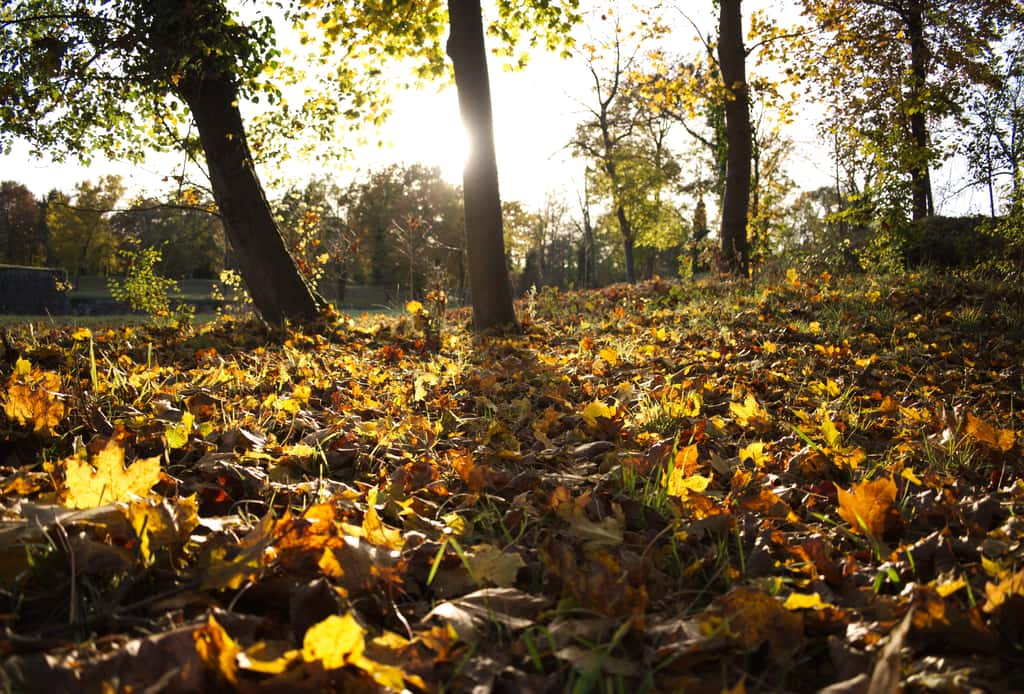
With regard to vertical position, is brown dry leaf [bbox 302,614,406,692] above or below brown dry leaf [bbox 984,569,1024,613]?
above

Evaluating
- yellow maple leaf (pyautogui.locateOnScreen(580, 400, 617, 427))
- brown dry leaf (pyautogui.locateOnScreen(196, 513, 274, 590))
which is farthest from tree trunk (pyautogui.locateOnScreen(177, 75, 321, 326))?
brown dry leaf (pyautogui.locateOnScreen(196, 513, 274, 590))

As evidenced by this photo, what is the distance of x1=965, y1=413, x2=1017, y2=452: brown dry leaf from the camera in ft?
6.59

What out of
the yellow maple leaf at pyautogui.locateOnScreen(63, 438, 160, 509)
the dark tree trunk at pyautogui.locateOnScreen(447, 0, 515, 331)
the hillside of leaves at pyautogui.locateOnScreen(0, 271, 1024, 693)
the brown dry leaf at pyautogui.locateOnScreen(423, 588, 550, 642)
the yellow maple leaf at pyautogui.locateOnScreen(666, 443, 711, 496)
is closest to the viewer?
the hillside of leaves at pyautogui.locateOnScreen(0, 271, 1024, 693)

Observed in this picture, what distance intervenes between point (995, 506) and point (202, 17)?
21.6 feet

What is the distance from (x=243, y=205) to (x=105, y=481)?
5.76m

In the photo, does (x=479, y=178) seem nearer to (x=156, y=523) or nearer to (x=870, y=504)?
(x=870, y=504)

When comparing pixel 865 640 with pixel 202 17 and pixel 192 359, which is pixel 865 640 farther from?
pixel 202 17

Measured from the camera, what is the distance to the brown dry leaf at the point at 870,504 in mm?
1399

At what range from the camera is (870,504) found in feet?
4.62

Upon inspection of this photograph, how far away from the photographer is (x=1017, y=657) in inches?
37.2

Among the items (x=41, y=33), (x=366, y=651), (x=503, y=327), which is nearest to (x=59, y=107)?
(x=41, y=33)

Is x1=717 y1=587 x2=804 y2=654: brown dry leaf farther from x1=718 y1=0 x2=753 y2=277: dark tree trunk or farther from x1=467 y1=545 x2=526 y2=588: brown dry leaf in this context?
x1=718 y1=0 x2=753 y2=277: dark tree trunk

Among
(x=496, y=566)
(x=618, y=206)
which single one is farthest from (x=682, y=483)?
(x=618, y=206)

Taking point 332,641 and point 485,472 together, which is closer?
point 332,641
